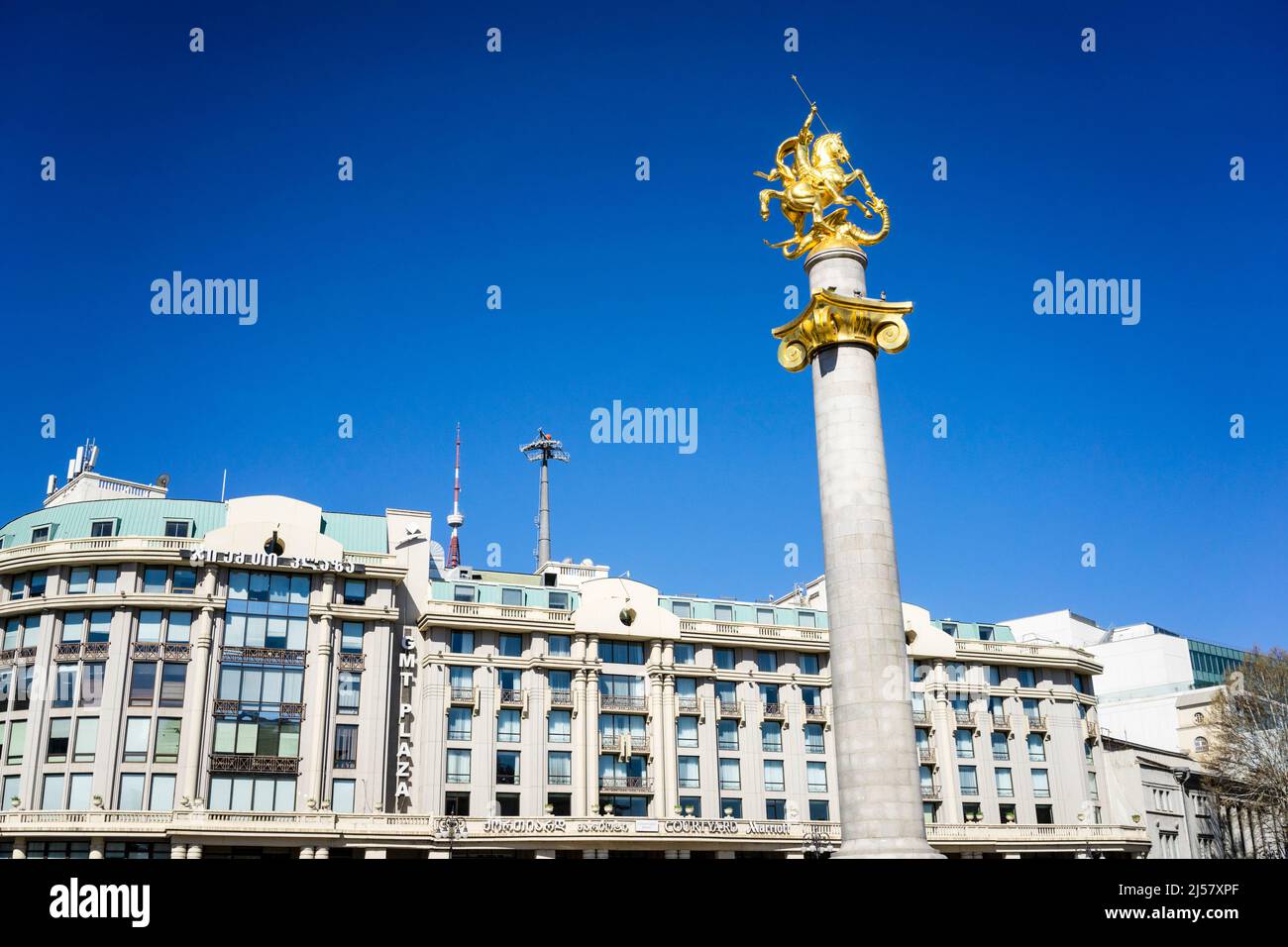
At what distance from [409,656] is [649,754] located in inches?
645

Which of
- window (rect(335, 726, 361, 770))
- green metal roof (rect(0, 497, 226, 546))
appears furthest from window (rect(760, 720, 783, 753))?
green metal roof (rect(0, 497, 226, 546))

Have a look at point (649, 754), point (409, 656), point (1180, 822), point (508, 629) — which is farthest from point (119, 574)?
point (1180, 822)

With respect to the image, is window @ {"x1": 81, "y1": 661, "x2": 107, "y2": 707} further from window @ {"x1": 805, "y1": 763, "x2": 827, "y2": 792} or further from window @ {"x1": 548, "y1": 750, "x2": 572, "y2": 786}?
window @ {"x1": 805, "y1": 763, "x2": 827, "y2": 792}

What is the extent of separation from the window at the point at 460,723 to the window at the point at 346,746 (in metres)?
5.61

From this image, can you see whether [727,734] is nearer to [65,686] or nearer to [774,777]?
[774,777]

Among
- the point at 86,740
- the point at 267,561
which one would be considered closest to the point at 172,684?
the point at 86,740

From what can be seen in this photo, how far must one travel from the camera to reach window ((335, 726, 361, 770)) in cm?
6625

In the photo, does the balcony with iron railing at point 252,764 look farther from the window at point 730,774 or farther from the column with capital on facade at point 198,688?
the window at point 730,774

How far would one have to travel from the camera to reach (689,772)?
243ft

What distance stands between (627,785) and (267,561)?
2593 centimetres

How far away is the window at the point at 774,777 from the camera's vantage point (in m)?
75.6

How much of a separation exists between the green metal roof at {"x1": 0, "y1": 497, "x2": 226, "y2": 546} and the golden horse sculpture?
4393 cm

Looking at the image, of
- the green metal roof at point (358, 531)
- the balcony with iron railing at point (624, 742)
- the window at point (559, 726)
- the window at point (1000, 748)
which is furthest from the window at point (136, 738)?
the window at point (1000, 748)
